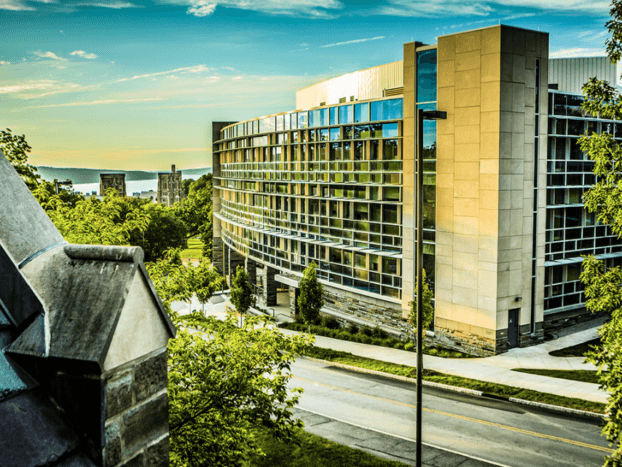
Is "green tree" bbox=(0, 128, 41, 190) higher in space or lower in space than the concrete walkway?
higher

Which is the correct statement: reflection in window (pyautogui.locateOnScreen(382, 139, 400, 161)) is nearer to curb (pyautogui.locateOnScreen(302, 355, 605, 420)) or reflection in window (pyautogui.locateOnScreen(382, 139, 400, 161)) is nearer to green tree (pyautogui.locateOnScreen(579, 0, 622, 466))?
curb (pyautogui.locateOnScreen(302, 355, 605, 420))

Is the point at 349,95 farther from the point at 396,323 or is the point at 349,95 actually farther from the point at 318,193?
the point at 396,323

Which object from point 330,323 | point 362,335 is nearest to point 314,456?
point 362,335

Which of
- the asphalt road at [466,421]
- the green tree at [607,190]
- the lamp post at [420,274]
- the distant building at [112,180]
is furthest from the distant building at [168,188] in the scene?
the green tree at [607,190]

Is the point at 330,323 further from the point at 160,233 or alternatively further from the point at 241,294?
the point at 160,233

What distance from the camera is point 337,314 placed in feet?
110

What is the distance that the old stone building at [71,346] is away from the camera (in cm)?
210

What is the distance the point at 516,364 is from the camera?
24.1 meters

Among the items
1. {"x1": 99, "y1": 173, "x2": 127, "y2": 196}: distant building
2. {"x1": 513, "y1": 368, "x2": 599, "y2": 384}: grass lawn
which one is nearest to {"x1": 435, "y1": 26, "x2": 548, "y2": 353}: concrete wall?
{"x1": 513, "y1": 368, "x2": 599, "y2": 384}: grass lawn

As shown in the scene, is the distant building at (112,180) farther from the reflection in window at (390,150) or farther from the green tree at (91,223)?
the green tree at (91,223)

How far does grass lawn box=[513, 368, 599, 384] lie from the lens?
22.0 meters

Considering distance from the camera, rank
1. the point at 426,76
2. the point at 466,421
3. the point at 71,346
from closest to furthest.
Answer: the point at 71,346 < the point at 466,421 < the point at 426,76

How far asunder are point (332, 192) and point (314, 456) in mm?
21030

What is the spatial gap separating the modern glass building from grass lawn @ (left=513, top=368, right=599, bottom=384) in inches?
101
